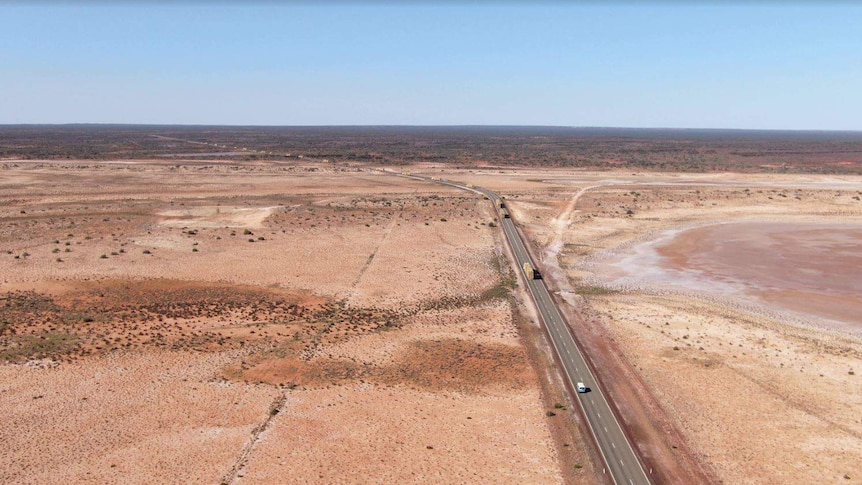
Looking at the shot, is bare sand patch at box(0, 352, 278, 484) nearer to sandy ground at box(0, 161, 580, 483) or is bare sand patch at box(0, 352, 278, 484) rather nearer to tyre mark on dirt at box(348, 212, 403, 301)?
sandy ground at box(0, 161, 580, 483)

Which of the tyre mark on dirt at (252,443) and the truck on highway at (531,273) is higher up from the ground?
the truck on highway at (531,273)

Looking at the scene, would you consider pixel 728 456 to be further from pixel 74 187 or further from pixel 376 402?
pixel 74 187

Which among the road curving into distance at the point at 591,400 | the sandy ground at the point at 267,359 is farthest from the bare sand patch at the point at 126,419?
the road curving into distance at the point at 591,400

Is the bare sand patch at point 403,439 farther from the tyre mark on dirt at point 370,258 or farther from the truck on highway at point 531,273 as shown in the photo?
the truck on highway at point 531,273

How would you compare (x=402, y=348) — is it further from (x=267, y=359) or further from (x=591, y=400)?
(x=591, y=400)

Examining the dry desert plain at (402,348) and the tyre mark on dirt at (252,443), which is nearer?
the tyre mark on dirt at (252,443)

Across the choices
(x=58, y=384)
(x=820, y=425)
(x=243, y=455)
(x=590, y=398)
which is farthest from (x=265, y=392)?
(x=820, y=425)

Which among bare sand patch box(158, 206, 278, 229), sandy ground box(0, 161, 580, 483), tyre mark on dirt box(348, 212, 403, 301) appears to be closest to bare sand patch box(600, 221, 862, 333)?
sandy ground box(0, 161, 580, 483)
